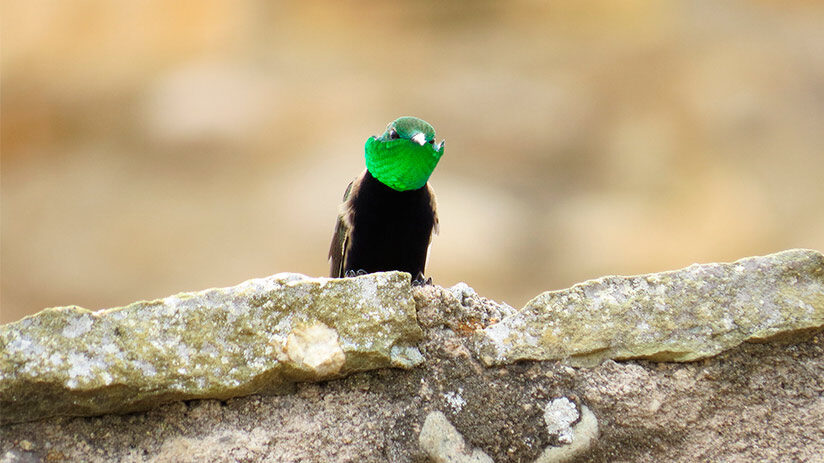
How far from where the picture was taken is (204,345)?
3.79 ft

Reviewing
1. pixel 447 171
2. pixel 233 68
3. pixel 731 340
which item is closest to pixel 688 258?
pixel 447 171

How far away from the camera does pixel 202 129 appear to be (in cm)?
673

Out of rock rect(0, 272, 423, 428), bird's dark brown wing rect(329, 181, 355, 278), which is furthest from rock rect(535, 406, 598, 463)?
bird's dark brown wing rect(329, 181, 355, 278)

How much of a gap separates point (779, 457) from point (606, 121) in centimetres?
554

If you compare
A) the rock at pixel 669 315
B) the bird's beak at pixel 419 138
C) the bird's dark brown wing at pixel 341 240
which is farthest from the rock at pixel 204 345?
the bird's dark brown wing at pixel 341 240

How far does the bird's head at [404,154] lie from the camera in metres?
1.80

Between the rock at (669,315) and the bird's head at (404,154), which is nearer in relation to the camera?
the rock at (669,315)

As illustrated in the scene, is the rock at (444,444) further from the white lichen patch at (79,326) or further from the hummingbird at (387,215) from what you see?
the hummingbird at (387,215)

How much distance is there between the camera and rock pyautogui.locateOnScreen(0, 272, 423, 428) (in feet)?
3.68

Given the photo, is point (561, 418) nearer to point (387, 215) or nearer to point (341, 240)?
point (387, 215)

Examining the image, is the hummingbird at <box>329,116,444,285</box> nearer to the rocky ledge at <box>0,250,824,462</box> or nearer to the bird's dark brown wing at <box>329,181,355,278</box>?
the bird's dark brown wing at <box>329,181,355,278</box>

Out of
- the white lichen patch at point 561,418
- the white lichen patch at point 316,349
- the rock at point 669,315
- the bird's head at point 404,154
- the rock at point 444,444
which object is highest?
the bird's head at point 404,154

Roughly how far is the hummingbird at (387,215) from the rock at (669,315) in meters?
0.71

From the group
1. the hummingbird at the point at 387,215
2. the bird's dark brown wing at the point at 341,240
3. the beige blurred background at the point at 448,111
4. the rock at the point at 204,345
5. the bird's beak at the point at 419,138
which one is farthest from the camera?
the beige blurred background at the point at 448,111
